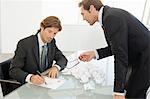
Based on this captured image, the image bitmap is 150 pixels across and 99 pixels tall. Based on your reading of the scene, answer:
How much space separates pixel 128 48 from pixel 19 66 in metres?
0.85

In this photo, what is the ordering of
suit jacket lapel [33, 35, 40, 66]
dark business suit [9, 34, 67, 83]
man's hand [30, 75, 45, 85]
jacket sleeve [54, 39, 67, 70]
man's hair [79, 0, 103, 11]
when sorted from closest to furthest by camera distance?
man's hair [79, 0, 103, 11], man's hand [30, 75, 45, 85], dark business suit [9, 34, 67, 83], suit jacket lapel [33, 35, 40, 66], jacket sleeve [54, 39, 67, 70]

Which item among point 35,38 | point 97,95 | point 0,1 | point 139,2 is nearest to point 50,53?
point 35,38

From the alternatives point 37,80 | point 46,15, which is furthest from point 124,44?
point 46,15

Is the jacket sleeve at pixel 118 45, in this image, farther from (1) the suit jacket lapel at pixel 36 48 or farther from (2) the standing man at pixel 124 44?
(1) the suit jacket lapel at pixel 36 48

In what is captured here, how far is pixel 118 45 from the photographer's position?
57.0 inches

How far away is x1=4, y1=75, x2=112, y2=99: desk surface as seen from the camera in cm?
161

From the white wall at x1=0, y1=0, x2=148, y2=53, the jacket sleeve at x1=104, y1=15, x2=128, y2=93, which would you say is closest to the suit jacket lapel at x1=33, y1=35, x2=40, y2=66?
Result: the jacket sleeve at x1=104, y1=15, x2=128, y2=93

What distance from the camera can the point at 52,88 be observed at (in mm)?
1729

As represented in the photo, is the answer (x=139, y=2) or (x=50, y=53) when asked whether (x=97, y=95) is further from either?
(x=139, y=2)

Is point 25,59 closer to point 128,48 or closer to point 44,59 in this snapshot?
point 44,59

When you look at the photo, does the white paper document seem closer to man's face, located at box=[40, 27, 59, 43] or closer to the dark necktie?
the dark necktie

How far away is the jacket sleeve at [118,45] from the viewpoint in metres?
1.44

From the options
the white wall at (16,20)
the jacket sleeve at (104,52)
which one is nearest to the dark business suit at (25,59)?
the jacket sleeve at (104,52)

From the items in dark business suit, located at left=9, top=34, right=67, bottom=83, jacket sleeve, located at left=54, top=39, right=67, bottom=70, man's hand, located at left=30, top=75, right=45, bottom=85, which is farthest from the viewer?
jacket sleeve, located at left=54, top=39, right=67, bottom=70
